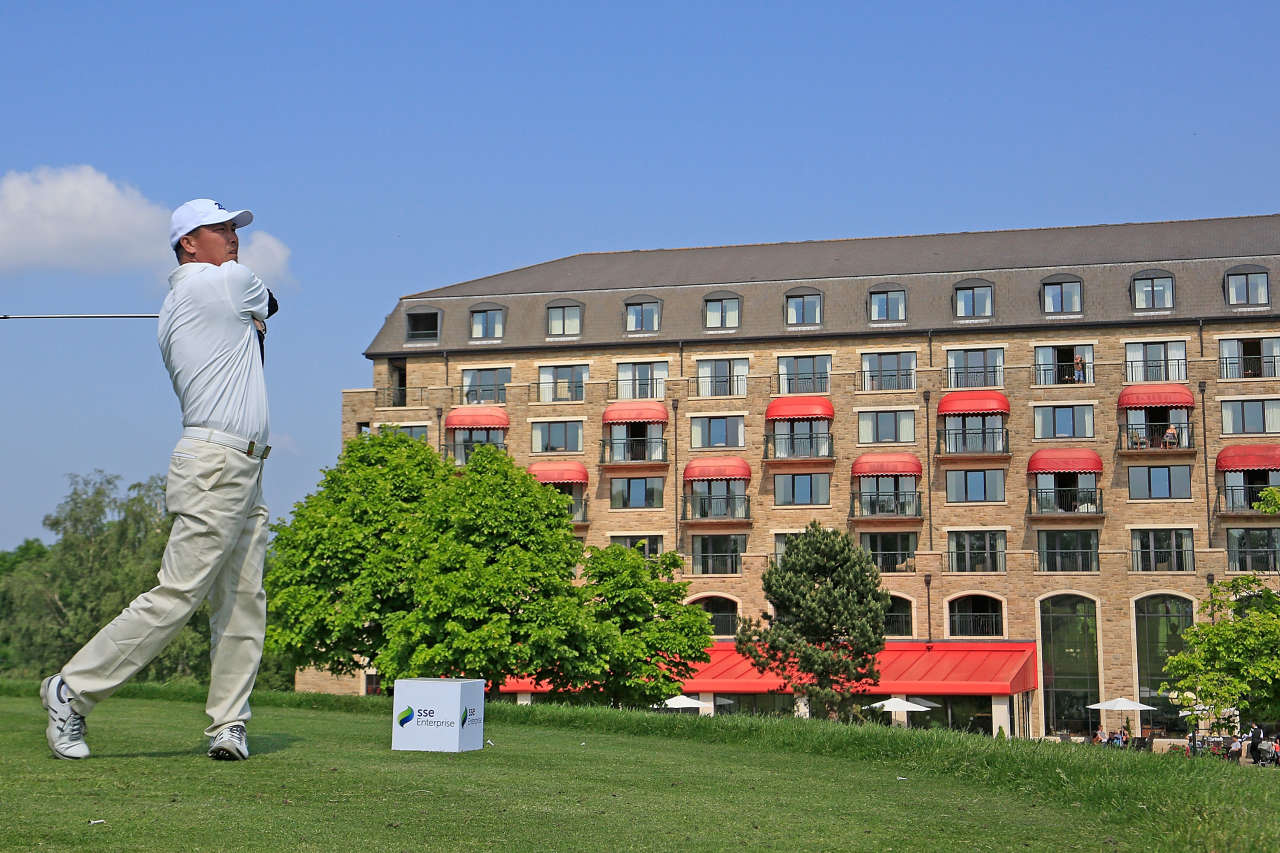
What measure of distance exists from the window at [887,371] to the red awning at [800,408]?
91.2 inches

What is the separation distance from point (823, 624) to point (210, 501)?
42.4 m

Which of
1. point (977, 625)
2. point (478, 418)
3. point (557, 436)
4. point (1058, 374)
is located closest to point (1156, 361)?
point (1058, 374)

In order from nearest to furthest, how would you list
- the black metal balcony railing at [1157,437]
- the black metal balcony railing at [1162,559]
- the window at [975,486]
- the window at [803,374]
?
the black metal balcony railing at [1162,559]
the black metal balcony railing at [1157,437]
the window at [975,486]
the window at [803,374]

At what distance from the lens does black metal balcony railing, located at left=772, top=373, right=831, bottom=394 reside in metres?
69.2

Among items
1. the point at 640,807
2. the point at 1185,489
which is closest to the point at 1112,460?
the point at 1185,489

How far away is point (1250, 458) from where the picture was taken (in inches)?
2483

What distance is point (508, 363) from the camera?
7375cm

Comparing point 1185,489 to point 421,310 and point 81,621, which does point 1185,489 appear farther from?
point 81,621

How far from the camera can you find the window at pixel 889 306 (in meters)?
69.9

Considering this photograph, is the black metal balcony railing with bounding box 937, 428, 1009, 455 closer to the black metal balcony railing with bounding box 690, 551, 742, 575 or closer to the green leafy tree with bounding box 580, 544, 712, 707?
the black metal balcony railing with bounding box 690, 551, 742, 575

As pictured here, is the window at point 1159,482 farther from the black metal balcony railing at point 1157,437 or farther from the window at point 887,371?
the window at point 887,371

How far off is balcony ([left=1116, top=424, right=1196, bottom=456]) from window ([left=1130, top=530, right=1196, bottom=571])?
391cm

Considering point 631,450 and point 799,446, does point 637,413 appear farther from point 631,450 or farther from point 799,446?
point 799,446

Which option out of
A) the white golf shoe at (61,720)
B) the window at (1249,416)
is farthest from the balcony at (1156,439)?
the white golf shoe at (61,720)
